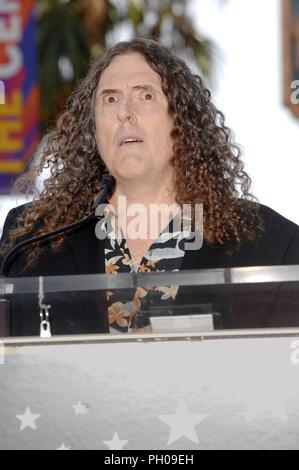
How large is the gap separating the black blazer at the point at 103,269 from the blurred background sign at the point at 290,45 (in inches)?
188

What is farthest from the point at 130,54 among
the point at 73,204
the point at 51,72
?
the point at 51,72

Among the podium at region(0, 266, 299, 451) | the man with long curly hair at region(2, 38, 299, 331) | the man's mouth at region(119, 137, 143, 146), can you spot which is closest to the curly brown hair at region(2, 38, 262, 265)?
A: the man with long curly hair at region(2, 38, 299, 331)

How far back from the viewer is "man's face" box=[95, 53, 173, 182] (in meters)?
2.41

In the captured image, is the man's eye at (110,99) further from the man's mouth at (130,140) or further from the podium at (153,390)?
the podium at (153,390)

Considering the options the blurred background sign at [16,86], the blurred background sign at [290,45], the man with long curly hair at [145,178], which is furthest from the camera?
the blurred background sign at [16,86]

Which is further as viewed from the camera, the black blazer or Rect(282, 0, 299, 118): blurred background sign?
Rect(282, 0, 299, 118): blurred background sign

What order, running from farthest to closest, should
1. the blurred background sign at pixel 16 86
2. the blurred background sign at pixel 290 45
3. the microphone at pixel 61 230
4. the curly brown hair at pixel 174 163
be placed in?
the blurred background sign at pixel 16 86, the blurred background sign at pixel 290 45, the curly brown hair at pixel 174 163, the microphone at pixel 61 230

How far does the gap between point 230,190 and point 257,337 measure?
0.96 m

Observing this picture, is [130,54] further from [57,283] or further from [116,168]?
[57,283]

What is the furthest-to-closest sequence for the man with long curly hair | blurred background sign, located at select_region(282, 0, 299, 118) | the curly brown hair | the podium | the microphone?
blurred background sign, located at select_region(282, 0, 299, 118) → the curly brown hair → the man with long curly hair → the microphone → the podium

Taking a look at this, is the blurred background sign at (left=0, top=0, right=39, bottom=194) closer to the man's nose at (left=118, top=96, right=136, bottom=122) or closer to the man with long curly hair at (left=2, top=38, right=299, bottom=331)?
the man with long curly hair at (left=2, top=38, right=299, bottom=331)

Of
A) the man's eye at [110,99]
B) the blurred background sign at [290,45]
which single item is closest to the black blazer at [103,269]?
the man's eye at [110,99]

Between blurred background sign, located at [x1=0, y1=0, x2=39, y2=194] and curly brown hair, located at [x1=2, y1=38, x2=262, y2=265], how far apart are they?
5679mm

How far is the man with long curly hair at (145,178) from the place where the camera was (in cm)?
229
